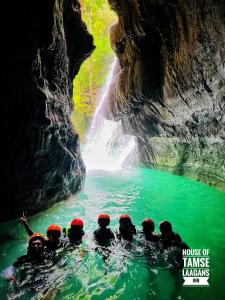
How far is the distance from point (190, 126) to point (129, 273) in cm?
1148

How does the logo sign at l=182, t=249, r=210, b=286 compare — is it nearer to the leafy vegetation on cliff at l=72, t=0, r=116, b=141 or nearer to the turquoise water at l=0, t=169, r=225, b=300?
the turquoise water at l=0, t=169, r=225, b=300

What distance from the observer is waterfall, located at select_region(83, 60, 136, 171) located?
28250 mm

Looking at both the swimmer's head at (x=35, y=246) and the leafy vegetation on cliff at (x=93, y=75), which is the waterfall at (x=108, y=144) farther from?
the swimmer's head at (x=35, y=246)

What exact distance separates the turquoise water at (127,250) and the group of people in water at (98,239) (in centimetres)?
24

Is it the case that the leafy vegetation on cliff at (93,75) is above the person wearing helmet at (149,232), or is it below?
above

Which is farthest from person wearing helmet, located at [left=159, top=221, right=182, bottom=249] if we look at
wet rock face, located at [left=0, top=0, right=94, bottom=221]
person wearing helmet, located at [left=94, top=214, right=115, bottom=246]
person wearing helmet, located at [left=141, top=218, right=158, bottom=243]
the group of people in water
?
wet rock face, located at [left=0, top=0, right=94, bottom=221]

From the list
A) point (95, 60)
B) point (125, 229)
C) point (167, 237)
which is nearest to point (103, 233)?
point (125, 229)

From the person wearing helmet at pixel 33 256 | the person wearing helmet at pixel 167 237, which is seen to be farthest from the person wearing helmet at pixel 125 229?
the person wearing helmet at pixel 33 256

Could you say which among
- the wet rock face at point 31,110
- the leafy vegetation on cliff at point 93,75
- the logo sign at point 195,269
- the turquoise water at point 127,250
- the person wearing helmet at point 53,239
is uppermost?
the leafy vegetation on cliff at point 93,75

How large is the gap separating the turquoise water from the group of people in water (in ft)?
0.79

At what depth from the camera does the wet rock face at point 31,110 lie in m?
7.43

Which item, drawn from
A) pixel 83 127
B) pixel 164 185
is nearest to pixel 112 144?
pixel 83 127

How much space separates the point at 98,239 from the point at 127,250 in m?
0.72

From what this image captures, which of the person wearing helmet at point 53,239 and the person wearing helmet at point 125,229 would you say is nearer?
the person wearing helmet at point 53,239
